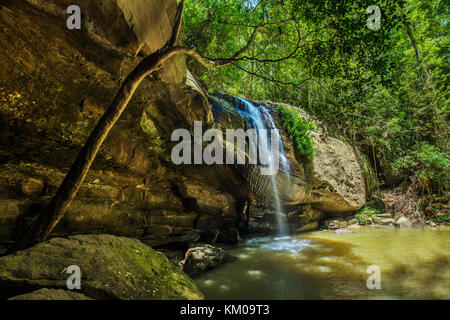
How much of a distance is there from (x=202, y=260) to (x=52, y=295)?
2.47 m

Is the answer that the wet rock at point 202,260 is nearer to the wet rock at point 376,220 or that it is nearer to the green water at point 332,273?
the green water at point 332,273

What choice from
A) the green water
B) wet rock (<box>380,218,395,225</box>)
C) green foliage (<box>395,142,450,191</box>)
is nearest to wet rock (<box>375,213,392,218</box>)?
wet rock (<box>380,218,395,225</box>)

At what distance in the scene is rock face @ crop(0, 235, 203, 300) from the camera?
1741mm

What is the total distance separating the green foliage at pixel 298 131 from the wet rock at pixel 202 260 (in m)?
5.45

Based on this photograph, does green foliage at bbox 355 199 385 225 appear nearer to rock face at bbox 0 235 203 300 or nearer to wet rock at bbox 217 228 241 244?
wet rock at bbox 217 228 241 244

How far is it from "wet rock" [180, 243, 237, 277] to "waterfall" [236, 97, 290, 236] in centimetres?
336

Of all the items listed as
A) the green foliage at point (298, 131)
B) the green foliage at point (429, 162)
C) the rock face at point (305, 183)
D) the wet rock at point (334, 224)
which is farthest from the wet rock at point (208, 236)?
the green foliage at point (429, 162)

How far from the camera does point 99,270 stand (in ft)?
6.76

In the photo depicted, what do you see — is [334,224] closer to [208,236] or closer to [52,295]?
[208,236]

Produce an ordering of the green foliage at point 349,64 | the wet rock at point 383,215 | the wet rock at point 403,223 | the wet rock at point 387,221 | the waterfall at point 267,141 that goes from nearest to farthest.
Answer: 1. the green foliage at point 349,64
2. the waterfall at point 267,141
3. the wet rock at point 403,223
4. the wet rock at point 387,221
5. the wet rock at point 383,215

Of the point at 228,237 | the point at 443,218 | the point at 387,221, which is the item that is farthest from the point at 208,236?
the point at 443,218

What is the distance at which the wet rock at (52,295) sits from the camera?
58.1 inches
